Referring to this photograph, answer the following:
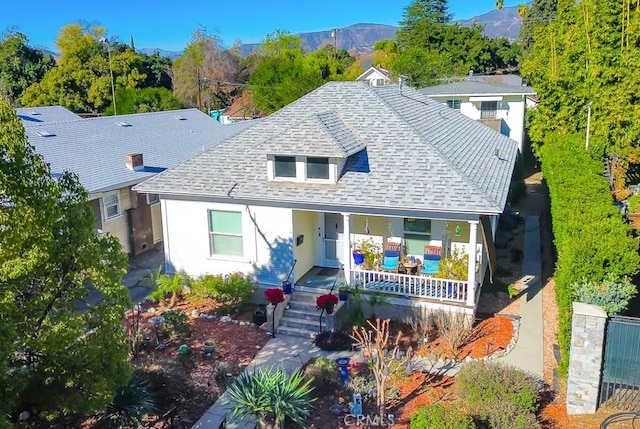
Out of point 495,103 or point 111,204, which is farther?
A: point 495,103

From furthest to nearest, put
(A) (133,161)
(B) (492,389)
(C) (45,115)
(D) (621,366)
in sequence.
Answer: (C) (45,115), (A) (133,161), (D) (621,366), (B) (492,389)

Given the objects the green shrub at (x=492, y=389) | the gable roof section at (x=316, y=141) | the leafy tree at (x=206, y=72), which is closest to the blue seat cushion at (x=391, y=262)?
the gable roof section at (x=316, y=141)

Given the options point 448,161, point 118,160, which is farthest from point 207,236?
point 118,160

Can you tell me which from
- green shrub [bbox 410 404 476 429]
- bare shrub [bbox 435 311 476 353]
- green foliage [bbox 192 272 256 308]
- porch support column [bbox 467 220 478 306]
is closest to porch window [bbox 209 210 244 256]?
green foliage [bbox 192 272 256 308]

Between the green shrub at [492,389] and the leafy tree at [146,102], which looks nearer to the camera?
the green shrub at [492,389]

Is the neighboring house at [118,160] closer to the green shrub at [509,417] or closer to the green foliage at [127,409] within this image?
the green foliage at [127,409]

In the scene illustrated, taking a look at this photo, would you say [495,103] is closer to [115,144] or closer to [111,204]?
[115,144]
